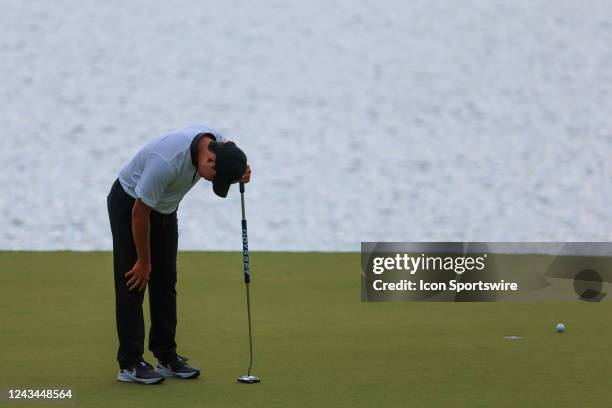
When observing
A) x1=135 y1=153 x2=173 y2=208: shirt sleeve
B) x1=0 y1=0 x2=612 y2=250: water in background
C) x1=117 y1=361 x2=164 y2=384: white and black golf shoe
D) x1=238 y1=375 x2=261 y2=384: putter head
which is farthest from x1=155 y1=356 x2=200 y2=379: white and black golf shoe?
x1=0 y1=0 x2=612 y2=250: water in background

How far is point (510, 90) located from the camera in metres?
11.7

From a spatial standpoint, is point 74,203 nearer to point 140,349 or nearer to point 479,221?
point 479,221

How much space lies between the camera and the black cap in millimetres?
4398

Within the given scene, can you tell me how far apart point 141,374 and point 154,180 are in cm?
84

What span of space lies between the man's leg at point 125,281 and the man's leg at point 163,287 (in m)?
0.12

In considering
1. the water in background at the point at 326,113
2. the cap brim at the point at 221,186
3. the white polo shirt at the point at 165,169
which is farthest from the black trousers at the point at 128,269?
the water in background at the point at 326,113

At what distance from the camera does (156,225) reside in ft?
15.4

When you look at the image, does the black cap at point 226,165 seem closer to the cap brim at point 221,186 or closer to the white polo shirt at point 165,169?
the cap brim at point 221,186

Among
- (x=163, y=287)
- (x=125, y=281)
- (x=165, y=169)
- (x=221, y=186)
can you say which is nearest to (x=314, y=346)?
(x=163, y=287)

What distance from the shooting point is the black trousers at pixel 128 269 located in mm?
4688

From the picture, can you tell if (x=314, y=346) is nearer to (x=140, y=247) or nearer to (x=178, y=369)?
(x=178, y=369)

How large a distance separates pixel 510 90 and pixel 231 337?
6.52 m

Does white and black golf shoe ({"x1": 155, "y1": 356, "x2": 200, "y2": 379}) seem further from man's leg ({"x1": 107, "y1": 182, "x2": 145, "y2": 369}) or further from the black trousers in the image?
man's leg ({"x1": 107, "y1": 182, "x2": 145, "y2": 369})

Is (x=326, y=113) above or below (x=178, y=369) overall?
above
